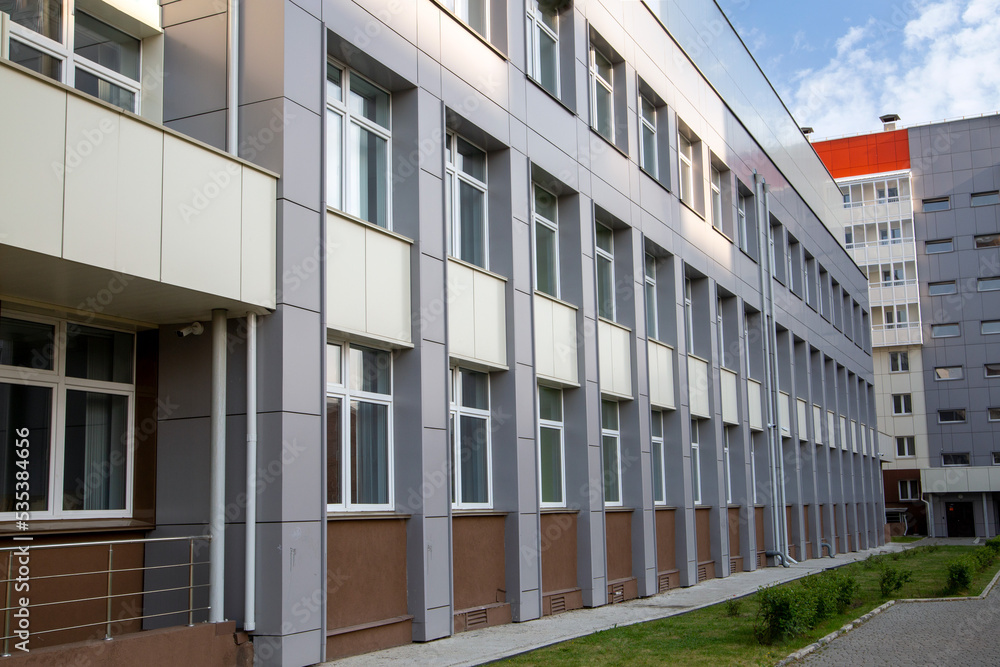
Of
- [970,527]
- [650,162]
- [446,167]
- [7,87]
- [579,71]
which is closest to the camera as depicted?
[7,87]

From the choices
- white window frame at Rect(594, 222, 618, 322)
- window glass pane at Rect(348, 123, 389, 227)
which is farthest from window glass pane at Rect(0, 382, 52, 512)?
white window frame at Rect(594, 222, 618, 322)

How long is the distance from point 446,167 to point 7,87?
274 inches

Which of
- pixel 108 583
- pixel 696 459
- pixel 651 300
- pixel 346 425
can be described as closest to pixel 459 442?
pixel 346 425

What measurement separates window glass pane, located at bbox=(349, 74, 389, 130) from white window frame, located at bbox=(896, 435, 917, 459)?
198 ft

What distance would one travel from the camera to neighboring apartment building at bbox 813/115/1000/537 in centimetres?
6338

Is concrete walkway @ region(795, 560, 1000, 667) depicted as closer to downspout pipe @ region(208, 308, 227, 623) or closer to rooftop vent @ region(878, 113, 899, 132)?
downspout pipe @ region(208, 308, 227, 623)

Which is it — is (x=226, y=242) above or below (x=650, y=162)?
below

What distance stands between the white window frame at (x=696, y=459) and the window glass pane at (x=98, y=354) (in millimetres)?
15639

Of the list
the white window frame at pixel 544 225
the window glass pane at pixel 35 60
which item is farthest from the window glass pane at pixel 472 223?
the window glass pane at pixel 35 60

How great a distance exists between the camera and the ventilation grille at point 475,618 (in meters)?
13.3

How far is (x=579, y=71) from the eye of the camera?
1831 centimetres

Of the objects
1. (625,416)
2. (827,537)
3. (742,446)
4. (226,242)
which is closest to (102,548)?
(226,242)

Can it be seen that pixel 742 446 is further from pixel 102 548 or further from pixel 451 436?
pixel 102 548

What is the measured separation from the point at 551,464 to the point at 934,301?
56.4m
